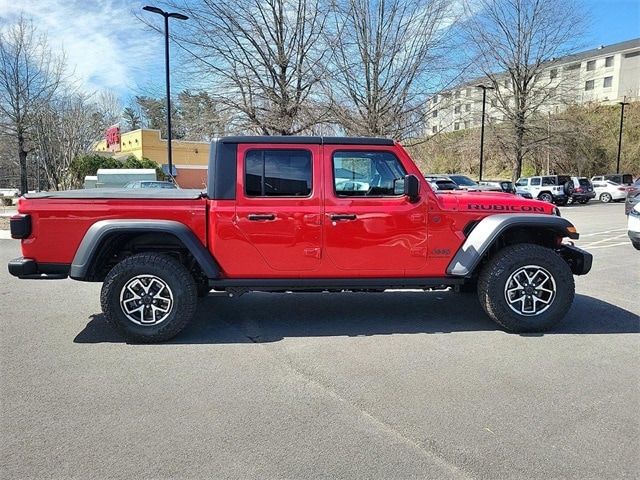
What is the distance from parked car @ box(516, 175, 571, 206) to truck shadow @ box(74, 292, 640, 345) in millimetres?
23051

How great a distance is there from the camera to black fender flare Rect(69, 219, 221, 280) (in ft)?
14.1

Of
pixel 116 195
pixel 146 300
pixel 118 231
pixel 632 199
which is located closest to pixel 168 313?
pixel 146 300

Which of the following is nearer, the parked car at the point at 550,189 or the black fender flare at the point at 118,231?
the black fender flare at the point at 118,231

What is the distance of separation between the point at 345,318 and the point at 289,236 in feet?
4.21

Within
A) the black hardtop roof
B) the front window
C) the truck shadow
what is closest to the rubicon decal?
the front window

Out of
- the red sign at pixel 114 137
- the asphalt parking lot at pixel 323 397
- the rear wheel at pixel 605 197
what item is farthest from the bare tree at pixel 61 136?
the rear wheel at pixel 605 197

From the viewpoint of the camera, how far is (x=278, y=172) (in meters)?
4.58

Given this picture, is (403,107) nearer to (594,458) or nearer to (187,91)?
(187,91)

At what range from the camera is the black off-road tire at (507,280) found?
4.62 meters

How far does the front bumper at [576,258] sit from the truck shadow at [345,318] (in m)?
0.58

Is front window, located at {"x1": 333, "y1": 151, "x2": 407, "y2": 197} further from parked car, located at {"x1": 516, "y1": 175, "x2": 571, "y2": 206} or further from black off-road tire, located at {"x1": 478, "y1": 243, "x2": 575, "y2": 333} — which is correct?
parked car, located at {"x1": 516, "y1": 175, "x2": 571, "y2": 206}

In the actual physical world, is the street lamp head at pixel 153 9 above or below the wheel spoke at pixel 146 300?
above

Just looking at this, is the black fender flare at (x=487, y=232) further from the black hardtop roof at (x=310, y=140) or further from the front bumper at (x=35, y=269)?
the front bumper at (x=35, y=269)

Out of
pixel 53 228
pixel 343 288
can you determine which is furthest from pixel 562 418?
pixel 53 228
